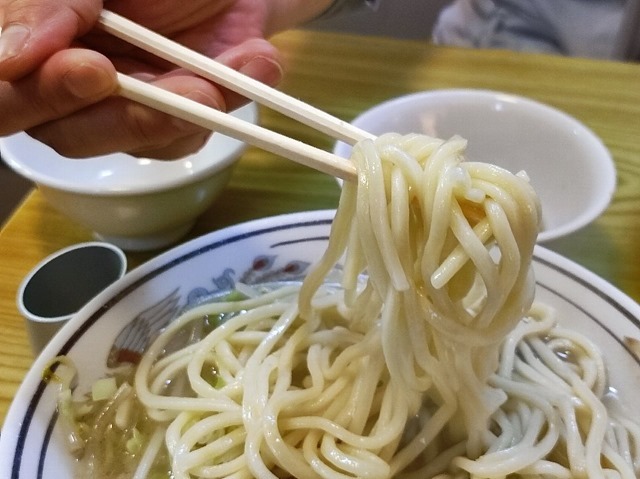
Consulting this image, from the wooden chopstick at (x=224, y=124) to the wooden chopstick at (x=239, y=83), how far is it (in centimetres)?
10

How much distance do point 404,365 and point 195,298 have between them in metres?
0.42

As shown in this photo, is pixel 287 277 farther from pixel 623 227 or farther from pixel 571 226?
pixel 623 227

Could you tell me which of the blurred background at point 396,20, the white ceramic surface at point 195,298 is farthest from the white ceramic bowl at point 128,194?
the blurred background at point 396,20

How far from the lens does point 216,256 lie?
1.14 metres

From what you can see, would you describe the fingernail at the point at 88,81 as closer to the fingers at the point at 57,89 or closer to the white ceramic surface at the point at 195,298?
the fingers at the point at 57,89

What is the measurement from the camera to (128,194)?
3.83ft

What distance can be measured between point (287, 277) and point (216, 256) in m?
0.14

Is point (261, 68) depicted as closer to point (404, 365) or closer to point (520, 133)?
point (404, 365)

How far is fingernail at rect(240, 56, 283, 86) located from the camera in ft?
3.41

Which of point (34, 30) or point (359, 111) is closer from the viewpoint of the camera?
point (34, 30)

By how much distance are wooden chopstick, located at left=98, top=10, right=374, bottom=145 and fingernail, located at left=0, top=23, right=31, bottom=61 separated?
16 centimetres

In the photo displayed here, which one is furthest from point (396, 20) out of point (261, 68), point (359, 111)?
point (261, 68)

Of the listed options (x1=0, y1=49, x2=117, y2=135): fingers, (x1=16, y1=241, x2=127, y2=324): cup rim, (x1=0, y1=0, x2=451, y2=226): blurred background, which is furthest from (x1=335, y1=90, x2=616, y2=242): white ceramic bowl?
(x1=0, y1=0, x2=451, y2=226): blurred background

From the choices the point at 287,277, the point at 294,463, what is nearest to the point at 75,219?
the point at 287,277
